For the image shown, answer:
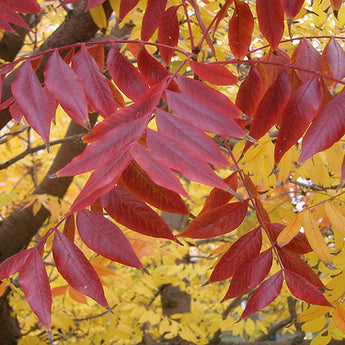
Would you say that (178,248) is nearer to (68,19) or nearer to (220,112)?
(68,19)

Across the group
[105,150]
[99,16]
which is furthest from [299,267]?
[99,16]

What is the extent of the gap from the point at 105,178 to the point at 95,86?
1.27 ft

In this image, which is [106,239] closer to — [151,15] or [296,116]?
[296,116]

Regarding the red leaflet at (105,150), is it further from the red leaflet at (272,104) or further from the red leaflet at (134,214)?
the red leaflet at (272,104)

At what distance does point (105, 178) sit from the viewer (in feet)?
1.99

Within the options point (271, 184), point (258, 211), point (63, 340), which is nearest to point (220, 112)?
point (258, 211)

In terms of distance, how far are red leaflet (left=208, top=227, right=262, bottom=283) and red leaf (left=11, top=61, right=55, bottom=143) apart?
1.45ft

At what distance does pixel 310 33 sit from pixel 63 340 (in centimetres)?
290

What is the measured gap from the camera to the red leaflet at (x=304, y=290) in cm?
85

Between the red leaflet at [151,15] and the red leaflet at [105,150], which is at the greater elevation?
the red leaflet at [151,15]

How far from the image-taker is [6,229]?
2.66m

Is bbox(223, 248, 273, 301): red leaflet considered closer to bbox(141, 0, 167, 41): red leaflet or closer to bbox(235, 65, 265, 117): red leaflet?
bbox(235, 65, 265, 117): red leaflet

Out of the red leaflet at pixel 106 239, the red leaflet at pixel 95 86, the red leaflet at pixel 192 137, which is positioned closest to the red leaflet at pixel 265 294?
the red leaflet at pixel 106 239

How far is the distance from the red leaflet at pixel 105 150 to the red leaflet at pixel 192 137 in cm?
3
